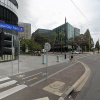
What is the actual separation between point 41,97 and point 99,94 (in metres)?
2.71

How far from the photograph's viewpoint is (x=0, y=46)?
6957mm

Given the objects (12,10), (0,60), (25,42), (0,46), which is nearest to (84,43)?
(25,42)

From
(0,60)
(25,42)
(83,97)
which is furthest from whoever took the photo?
(25,42)

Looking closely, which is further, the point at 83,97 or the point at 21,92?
the point at 21,92

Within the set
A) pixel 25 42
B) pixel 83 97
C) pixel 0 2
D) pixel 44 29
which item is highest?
pixel 44 29

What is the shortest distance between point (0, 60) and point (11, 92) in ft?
34.6

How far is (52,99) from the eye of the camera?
359 cm

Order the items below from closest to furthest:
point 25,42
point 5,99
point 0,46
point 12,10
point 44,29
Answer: point 5,99 < point 0,46 < point 12,10 < point 25,42 < point 44,29

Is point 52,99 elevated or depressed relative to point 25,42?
depressed

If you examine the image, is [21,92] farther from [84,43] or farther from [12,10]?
[84,43]

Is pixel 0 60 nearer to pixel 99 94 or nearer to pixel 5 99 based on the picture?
pixel 5 99

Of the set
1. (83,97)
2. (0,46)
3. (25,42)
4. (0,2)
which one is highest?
(0,2)

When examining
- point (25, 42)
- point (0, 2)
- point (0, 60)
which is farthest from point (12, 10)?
point (25, 42)

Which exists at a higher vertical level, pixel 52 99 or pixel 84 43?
pixel 84 43
